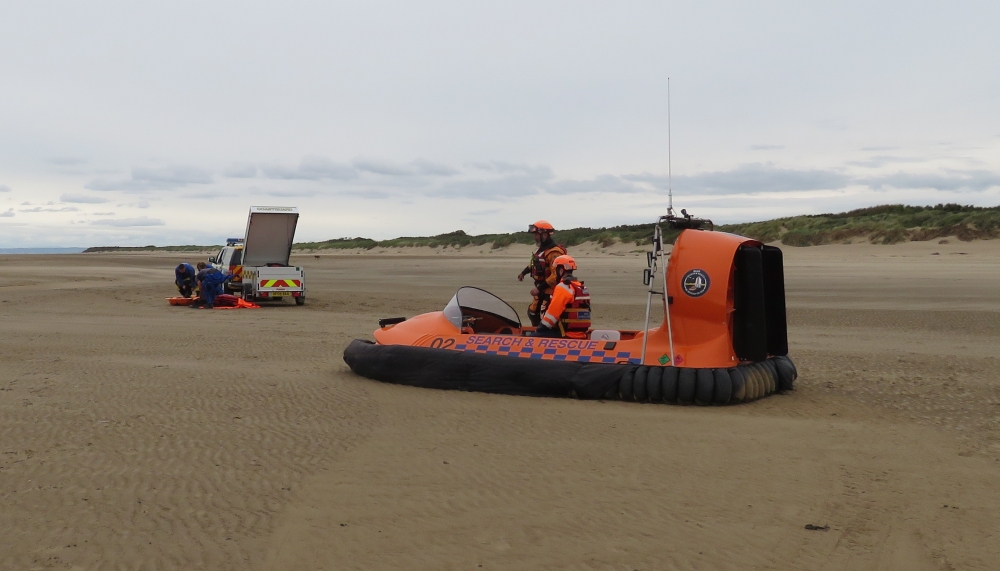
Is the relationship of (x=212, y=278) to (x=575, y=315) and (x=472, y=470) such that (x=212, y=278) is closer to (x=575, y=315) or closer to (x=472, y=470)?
(x=575, y=315)

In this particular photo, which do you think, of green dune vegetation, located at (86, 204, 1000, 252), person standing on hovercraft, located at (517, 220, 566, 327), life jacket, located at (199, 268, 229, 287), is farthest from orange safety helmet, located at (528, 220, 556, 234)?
green dune vegetation, located at (86, 204, 1000, 252)

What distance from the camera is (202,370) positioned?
8.98 meters

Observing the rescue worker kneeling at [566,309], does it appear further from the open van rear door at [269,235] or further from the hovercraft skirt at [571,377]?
the open van rear door at [269,235]

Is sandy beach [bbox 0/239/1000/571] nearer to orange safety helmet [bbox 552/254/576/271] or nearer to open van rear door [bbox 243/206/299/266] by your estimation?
orange safety helmet [bbox 552/254/576/271]

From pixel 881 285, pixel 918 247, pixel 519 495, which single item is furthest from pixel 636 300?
pixel 918 247

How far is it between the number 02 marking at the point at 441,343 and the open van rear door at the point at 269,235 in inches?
451

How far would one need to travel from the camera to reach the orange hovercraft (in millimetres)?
7309

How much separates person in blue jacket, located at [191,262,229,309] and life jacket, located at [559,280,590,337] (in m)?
11.8

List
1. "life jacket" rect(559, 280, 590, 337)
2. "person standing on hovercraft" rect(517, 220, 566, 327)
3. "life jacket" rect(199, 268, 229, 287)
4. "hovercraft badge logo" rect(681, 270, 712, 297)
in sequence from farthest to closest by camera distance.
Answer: "life jacket" rect(199, 268, 229, 287) → "person standing on hovercraft" rect(517, 220, 566, 327) → "life jacket" rect(559, 280, 590, 337) → "hovercraft badge logo" rect(681, 270, 712, 297)

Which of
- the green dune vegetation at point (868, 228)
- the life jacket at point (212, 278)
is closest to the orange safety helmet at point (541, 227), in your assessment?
the life jacket at point (212, 278)

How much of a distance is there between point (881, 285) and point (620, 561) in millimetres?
18790

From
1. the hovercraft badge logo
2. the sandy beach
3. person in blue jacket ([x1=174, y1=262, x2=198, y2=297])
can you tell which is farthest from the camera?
person in blue jacket ([x1=174, y1=262, x2=198, y2=297])

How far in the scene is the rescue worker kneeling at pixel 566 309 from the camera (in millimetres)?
8227

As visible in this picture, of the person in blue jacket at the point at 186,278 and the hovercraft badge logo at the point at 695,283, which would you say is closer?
the hovercraft badge logo at the point at 695,283
